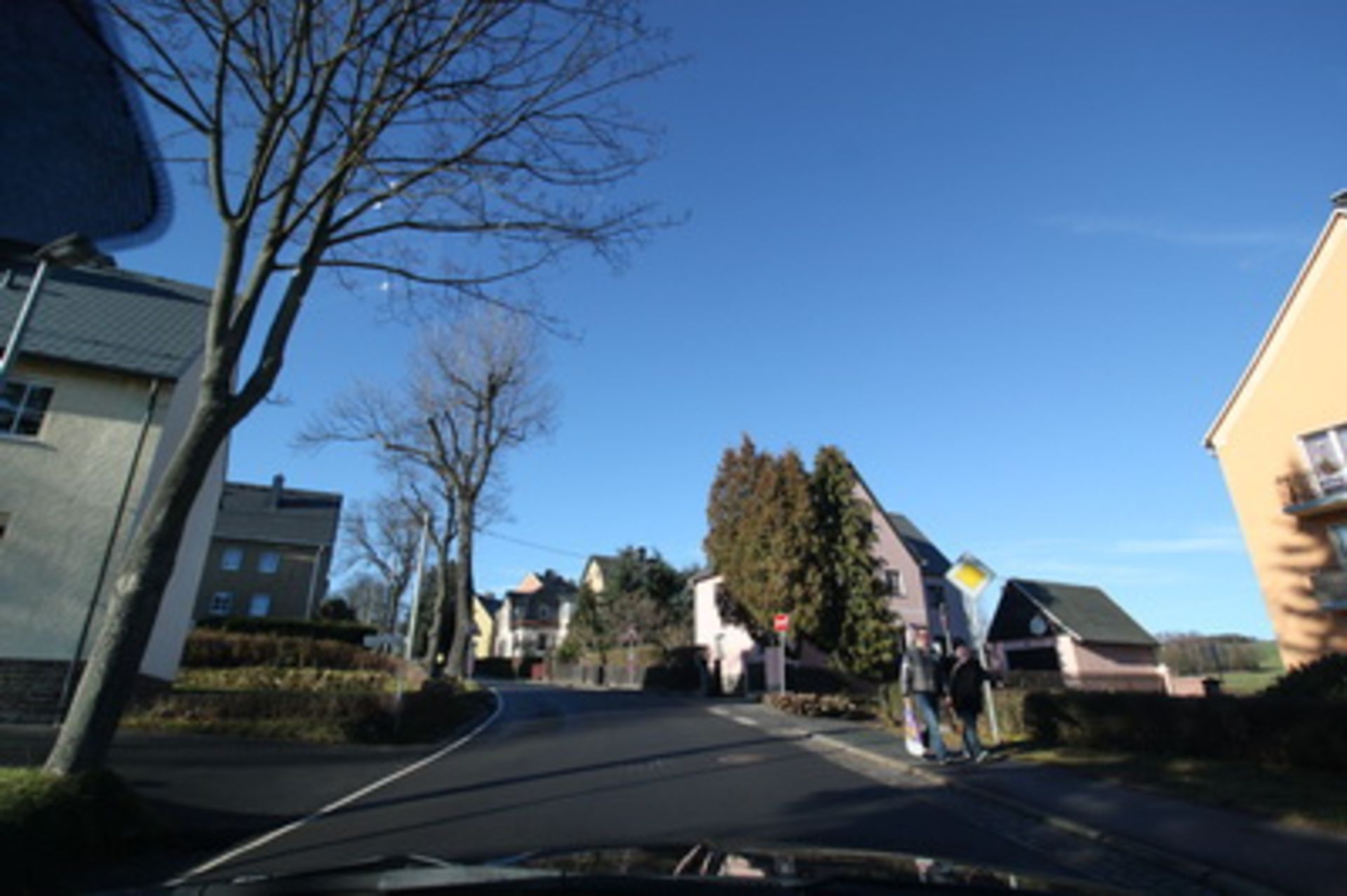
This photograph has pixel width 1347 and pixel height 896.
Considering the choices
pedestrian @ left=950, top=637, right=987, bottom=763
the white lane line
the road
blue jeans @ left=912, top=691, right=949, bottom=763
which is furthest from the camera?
pedestrian @ left=950, top=637, right=987, bottom=763

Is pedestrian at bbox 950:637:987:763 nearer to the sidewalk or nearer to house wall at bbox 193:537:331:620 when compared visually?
the sidewalk

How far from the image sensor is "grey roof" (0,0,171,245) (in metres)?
3.37

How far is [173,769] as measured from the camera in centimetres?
911

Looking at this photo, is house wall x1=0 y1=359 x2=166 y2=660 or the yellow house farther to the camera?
the yellow house

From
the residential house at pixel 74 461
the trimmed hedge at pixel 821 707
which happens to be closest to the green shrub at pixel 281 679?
the residential house at pixel 74 461

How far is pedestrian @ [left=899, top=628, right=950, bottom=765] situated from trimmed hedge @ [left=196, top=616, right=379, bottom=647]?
811 inches

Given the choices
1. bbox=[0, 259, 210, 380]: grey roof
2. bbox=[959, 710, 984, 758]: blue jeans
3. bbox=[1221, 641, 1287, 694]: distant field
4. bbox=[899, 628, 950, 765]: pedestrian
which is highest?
bbox=[0, 259, 210, 380]: grey roof

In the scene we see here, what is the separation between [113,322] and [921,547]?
41.2 metres

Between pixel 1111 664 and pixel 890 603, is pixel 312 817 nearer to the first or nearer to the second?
pixel 890 603

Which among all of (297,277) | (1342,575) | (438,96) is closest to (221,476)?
(297,277)

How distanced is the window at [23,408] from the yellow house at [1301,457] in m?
33.4

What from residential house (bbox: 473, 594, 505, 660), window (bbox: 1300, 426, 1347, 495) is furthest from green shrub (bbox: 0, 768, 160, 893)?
residential house (bbox: 473, 594, 505, 660)

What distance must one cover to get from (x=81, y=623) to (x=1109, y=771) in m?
18.7

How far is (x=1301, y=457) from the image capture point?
20953 mm
